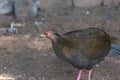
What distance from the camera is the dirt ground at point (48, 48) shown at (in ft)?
21.1

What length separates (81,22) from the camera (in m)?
8.28

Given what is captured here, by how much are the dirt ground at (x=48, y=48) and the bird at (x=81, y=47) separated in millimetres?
473

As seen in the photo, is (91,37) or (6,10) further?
(6,10)

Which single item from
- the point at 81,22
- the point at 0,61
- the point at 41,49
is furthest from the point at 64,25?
the point at 0,61

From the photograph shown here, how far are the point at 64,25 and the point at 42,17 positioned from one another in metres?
0.60

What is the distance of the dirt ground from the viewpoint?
6.44 meters

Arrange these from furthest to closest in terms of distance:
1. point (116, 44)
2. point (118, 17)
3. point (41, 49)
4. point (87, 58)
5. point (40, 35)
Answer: point (118, 17) < point (40, 35) < point (41, 49) < point (116, 44) < point (87, 58)

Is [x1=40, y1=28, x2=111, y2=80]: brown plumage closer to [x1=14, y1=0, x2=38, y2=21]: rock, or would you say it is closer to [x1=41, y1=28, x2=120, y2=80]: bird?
[x1=41, y1=28, x2=120, y2=80]: bird

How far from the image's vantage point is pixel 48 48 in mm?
7305

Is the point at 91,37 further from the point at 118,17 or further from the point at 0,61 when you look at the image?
the point at 118,17

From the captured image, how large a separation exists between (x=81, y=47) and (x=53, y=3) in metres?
2.99

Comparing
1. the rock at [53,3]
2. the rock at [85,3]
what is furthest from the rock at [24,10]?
the rock at [85,3]

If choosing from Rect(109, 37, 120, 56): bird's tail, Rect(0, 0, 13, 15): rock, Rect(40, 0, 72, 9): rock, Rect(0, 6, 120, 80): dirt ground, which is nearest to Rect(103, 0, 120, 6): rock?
Rect(0, 6, 120, 80): dirt ground

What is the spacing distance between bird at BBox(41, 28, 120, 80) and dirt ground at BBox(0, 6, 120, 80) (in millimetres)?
473
